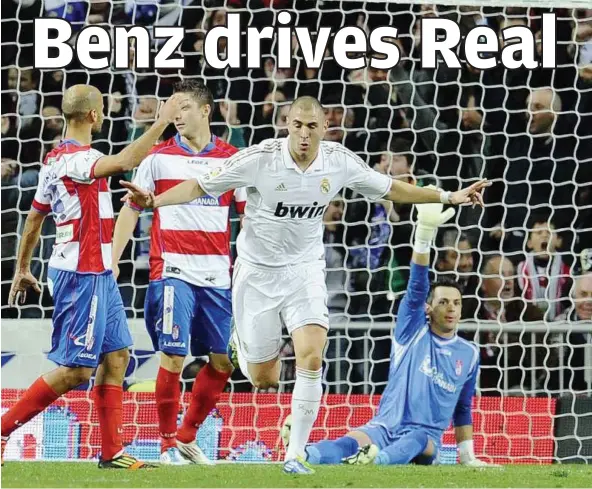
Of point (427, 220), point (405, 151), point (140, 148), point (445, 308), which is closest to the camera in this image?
point (140, 148)

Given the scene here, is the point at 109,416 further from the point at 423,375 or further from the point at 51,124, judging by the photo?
the point at 51,124

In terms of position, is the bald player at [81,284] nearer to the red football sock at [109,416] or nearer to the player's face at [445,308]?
the red football sock at [109,416]

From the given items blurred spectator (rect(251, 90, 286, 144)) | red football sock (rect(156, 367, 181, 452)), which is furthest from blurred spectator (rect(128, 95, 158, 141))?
red football sock (rect(156, 367, 181, 452))

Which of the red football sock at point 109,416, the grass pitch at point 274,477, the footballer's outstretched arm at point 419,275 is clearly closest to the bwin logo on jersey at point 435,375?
the footballer's outstretched arm at point 419,275

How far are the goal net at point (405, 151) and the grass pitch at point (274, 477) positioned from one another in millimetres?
2032

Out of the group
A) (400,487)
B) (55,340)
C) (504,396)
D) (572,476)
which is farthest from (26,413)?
(504,396)

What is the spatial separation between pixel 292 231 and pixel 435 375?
5.47 ft

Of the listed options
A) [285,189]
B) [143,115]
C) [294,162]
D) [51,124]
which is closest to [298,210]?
[285,189]

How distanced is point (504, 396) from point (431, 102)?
2500 mm

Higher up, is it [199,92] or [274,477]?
[199,92]

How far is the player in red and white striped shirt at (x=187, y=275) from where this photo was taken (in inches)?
322

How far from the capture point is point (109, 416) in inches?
290

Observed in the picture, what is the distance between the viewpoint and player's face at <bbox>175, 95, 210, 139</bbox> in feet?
27.5

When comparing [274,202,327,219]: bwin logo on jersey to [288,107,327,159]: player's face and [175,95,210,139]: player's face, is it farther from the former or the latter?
[175,95,210,139]: player's face
